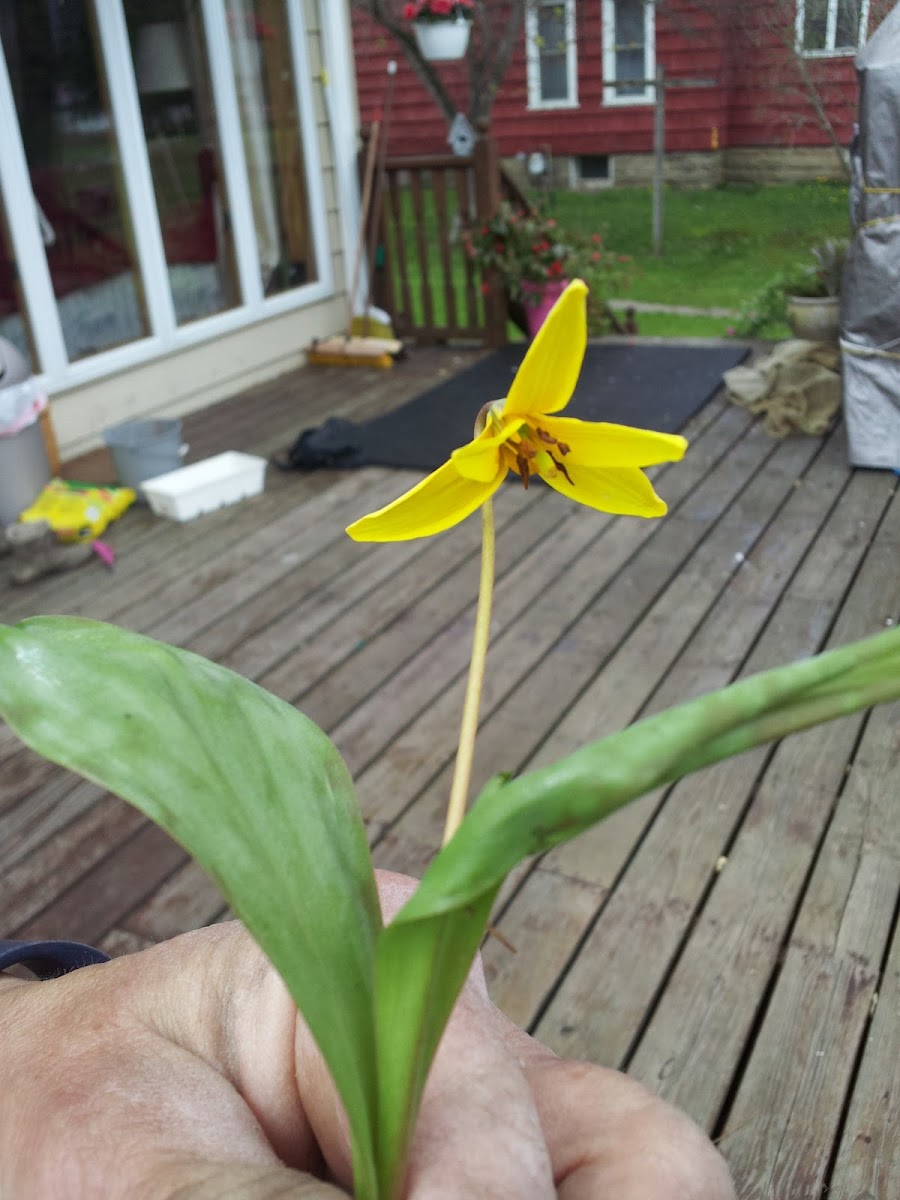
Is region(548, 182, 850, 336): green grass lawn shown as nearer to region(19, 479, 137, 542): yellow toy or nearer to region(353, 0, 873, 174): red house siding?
region(353, 0, 873, 174): red house siding

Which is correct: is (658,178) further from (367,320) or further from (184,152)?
(184,152)

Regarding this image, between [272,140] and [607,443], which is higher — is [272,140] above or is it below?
below

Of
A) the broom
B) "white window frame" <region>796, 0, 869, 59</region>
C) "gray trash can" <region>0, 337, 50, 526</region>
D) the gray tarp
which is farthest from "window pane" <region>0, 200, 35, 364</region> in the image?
"white window frame" <region>796, 0, 869, 59</region>

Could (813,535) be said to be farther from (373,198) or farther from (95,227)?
(373,198)

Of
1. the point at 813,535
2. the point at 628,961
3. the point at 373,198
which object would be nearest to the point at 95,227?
the point at 373,198

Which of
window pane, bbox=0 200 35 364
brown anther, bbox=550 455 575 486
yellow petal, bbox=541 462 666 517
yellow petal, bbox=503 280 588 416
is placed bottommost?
window pane, bbox=0 200 35 364

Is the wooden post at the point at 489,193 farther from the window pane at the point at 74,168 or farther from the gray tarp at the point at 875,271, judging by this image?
the gray tarp at the point at 875,271

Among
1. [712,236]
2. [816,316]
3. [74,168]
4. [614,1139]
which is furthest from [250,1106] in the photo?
[712,236]
